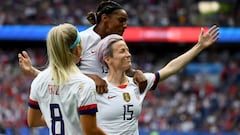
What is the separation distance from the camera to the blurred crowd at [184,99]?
74.8ft

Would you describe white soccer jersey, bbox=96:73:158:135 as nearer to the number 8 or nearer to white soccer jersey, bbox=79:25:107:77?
white soccer jersey, bbox=79:25:107:77

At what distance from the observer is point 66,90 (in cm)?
523

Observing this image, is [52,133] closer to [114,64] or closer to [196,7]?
[114,64]

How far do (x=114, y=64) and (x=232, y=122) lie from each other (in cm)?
1700

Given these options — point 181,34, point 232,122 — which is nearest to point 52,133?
point 232,122

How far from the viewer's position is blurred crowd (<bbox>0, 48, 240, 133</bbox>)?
74.8 ft

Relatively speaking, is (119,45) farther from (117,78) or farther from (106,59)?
(117,78)

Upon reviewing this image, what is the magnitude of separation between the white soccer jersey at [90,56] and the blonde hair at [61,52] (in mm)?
1329

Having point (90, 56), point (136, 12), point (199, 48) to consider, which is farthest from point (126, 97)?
point (136, 12)

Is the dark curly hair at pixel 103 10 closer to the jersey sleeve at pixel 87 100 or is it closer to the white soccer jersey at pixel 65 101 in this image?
the white soccer jersey at pixel 65 101

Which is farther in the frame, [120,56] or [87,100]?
[120,56]

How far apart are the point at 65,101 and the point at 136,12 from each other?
76.4ft

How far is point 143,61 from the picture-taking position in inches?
1096

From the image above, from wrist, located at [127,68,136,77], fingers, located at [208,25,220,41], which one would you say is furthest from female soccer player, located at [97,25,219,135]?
fingers, located at [208,25,220,41]
